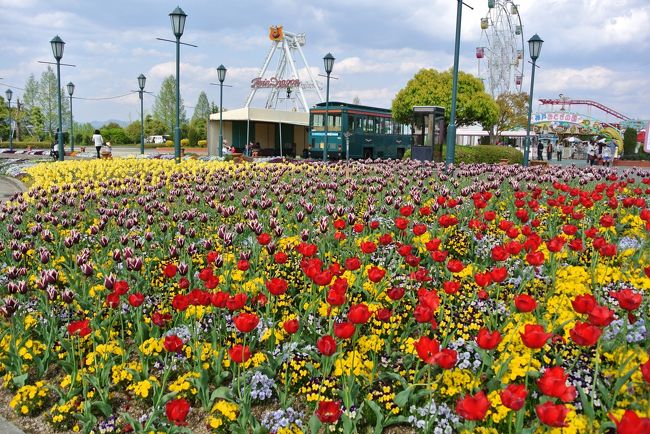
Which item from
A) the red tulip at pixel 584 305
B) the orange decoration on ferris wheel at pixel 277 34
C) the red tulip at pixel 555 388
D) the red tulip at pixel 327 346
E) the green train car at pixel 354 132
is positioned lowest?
the red tulip at pixel 327 346

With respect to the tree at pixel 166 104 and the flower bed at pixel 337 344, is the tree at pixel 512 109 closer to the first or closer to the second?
the tree at pixel 166 104

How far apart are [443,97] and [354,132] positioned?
14.6 metres

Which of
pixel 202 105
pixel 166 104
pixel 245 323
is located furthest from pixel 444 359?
Result: pixel 202 105

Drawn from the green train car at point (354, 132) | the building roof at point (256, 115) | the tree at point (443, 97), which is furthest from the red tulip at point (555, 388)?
the tree at point (443, 97)

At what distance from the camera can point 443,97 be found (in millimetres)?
42000

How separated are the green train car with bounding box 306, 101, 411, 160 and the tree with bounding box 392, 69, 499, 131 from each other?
7.89 metres

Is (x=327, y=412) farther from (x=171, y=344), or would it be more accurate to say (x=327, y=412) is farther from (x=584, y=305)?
(x=584, y=305)

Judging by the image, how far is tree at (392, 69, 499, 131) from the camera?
41812 mm

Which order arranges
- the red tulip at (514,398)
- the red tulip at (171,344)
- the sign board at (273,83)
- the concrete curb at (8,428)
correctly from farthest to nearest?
the sign board at (273,83) → the concrete curb at (8,428) → the red tulip at (171,344) → the red tulip at (514,398)

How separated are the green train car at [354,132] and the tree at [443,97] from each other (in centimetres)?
789

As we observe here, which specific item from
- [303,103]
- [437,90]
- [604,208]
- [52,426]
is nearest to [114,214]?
[52,426]

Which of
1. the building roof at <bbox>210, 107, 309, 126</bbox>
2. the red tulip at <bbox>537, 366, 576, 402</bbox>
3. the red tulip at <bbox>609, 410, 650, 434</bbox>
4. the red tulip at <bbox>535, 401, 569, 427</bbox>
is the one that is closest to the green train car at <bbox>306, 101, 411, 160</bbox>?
the building roof at <bbox>210, 107, 309, 126</bbox>

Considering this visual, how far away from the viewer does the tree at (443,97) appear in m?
41.8

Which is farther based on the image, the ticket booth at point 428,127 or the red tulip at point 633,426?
the ticket booth at point 428,127
